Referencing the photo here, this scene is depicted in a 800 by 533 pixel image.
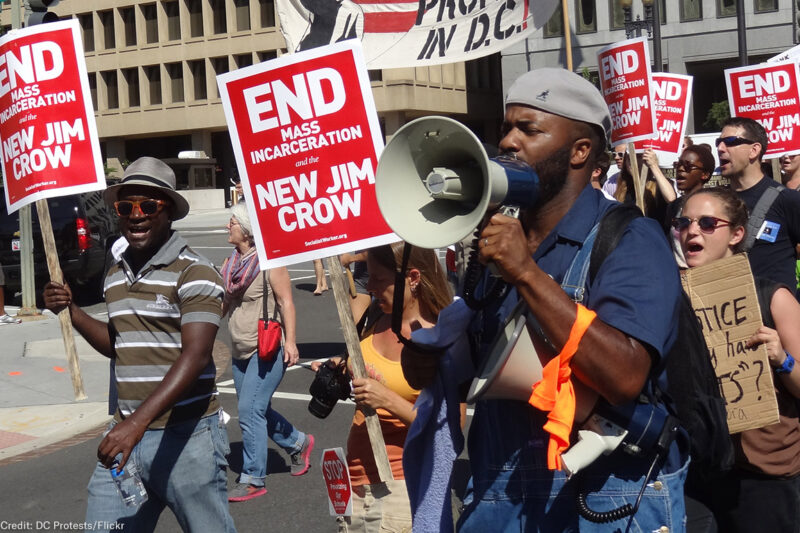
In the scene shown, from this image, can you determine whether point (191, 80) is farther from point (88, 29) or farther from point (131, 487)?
point (131, 487)

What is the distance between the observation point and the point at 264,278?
22.5 feet

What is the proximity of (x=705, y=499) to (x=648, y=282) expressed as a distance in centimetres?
155

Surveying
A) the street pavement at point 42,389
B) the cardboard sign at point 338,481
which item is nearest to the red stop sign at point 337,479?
the cardboard sign at point 338,481

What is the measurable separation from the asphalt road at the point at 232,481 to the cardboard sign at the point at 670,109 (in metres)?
4.30

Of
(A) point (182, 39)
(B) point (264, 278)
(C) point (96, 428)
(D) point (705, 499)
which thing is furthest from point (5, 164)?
(A) point (182, 39)

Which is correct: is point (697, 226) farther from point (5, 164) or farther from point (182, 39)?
point (182, 39)

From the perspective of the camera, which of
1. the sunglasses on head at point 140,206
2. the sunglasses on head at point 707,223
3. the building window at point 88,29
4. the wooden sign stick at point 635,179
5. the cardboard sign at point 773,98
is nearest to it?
the sunglasses on head at point 707,223

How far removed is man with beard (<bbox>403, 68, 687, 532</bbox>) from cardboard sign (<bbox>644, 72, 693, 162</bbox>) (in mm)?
8427

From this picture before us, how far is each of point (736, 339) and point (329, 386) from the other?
1622mm

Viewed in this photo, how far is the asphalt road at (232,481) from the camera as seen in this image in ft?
20.2

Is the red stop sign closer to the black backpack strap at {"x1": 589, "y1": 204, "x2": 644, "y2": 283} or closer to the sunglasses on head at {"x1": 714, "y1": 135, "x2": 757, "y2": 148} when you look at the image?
the black backpack strap at {"x1": 589, "y1": 204, "x2": 644, "y2": 283}

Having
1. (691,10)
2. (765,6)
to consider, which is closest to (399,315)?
(765,6)

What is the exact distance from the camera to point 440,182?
2.18 metres

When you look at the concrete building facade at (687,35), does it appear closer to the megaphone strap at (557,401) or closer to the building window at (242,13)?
→ the building window at (242,13)
